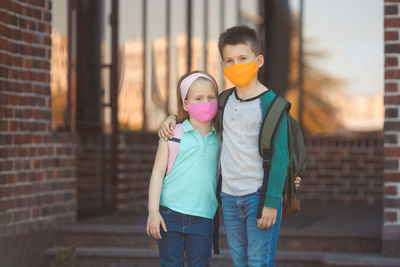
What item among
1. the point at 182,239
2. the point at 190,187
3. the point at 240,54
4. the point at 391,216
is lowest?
the point at 391,216

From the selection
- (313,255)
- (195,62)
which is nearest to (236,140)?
(313,255)

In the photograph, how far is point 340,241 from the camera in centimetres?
527

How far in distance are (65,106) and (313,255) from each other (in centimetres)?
253

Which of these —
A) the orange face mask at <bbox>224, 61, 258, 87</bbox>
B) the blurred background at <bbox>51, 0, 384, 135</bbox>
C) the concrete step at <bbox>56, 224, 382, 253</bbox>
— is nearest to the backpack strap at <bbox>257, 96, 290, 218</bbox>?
the orange face mask at <bbox>224, 61, 258, 87</bbox>

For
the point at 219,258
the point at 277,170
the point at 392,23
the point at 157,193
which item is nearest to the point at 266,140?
the point at 277,170

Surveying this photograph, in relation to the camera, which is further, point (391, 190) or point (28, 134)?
point (28, 134)

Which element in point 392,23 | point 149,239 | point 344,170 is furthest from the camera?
point 344,170

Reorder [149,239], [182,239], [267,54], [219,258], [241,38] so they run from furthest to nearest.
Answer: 1. [267,54]
2. [149,239]
3. [219,258]
4. [182,239]
5. [241,38]

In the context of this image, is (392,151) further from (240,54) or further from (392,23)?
(240,54)

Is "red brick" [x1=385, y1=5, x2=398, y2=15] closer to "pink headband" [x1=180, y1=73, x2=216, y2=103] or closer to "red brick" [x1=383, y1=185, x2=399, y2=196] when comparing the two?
"red brick" [x1=383, y1=185, x2=399, y2=196]

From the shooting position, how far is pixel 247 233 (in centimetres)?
327

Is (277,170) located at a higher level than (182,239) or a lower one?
higher

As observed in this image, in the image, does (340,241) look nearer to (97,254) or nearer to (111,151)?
(97,254)

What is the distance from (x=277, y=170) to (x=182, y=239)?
0.61 metres
